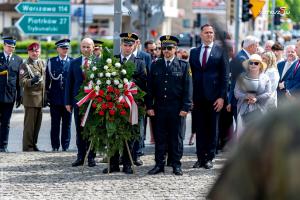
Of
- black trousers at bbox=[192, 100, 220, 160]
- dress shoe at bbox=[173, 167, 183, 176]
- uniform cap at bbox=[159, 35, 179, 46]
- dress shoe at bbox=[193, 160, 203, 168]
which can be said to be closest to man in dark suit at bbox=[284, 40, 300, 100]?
black trousers at bbox=[192, 100, 220, 160]

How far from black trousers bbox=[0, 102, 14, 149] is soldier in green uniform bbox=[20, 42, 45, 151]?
0.34 meters

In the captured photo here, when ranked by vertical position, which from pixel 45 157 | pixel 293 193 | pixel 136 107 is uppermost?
pixel 293 193

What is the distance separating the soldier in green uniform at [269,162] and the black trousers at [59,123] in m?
12.2

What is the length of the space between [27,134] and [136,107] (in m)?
3.72

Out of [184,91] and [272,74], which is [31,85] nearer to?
[184,91]

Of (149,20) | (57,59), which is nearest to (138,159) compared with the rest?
(57,59)

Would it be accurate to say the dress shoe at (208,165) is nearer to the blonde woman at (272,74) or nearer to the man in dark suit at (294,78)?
the blonde woman at (272,74)

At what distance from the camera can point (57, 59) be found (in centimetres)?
1380

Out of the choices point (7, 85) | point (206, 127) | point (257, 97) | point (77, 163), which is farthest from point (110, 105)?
point (7, 85)

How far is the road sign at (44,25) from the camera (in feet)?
66.1

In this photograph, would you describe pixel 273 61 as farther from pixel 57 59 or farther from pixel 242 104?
pixel 57 59

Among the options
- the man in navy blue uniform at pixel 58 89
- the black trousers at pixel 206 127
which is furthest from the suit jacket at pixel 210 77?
the man in navy blue uniform at pixel 58 89

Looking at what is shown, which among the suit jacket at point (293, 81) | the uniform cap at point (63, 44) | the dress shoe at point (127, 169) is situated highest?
the uniform cap at point (63, 44)

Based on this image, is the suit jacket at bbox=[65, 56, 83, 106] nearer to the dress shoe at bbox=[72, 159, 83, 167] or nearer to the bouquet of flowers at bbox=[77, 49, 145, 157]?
the bouquet of flowers at bbox=[77, 49, 145, 157]
